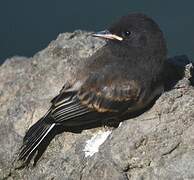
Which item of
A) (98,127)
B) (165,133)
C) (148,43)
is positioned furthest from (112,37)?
(165,133)

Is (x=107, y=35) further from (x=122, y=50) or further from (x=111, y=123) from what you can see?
(x=111, y=123)

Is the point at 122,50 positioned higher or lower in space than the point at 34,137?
higher

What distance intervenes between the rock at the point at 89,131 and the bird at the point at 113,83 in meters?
0.09

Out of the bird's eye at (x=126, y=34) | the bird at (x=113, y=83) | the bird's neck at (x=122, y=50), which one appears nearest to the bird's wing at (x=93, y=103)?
the bird at (x=113, y=83)

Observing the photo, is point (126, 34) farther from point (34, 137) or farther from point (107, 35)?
point (34, 137)

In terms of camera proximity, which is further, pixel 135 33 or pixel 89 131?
pixel 135 33

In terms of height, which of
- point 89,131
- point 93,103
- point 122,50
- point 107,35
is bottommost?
point 89,131

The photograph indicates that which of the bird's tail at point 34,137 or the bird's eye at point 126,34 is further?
the bird's eye at point 126,34

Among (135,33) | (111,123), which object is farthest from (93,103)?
(135,33)

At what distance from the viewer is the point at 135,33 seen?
4.79 m

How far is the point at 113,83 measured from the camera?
4688 mm

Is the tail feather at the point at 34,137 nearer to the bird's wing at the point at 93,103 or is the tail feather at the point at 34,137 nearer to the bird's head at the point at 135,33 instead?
the bird's wing at the point at 93,103

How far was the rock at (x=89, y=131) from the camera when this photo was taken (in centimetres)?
415

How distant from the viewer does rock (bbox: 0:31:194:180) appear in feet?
13.6
